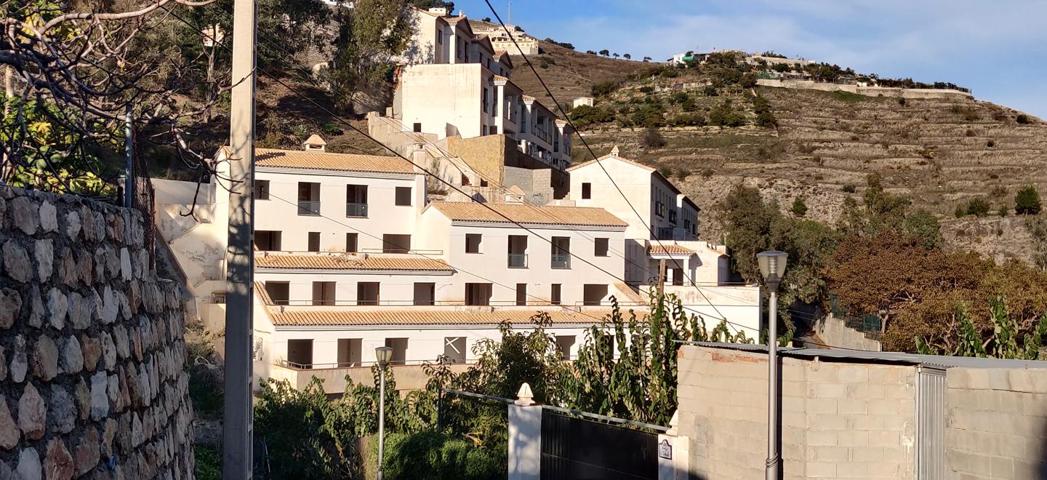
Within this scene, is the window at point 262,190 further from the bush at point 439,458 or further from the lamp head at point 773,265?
the lamp head at point 773,265

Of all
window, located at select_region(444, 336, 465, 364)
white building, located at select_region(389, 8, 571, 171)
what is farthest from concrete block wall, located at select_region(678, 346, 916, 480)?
white building, located at select_region(389, 8, 571, 171)

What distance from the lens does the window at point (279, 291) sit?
34.7m

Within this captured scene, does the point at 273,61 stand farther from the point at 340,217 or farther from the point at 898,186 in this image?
the point at 898,186

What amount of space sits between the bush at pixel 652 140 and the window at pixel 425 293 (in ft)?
173

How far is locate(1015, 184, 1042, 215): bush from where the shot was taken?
214 ft

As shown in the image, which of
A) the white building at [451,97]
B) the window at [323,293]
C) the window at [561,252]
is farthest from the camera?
the white building at [451,97]

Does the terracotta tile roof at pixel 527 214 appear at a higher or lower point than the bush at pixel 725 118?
lower

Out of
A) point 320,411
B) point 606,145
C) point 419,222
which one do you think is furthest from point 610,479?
point 606,145

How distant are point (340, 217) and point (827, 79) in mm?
82015

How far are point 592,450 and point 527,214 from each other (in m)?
28.0

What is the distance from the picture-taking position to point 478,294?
39.0m

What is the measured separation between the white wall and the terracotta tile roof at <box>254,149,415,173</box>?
25 centimetres

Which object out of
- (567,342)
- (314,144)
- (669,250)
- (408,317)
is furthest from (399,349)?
(669,250)

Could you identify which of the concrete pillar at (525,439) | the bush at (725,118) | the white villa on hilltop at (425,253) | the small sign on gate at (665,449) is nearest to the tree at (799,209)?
the bush at (725,118)
